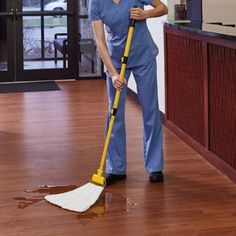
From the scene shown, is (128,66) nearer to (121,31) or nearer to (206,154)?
(121,31)

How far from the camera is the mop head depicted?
118 inches

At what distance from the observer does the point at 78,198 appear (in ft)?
10.1

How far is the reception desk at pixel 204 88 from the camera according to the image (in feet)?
11.0

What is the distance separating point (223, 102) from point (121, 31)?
0.77 m

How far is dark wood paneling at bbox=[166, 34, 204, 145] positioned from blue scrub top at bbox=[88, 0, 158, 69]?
2.23 ft

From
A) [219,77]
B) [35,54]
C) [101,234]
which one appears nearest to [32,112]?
[35,54]

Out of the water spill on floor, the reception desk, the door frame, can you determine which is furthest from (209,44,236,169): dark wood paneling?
the door frame

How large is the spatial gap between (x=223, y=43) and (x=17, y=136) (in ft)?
6.47

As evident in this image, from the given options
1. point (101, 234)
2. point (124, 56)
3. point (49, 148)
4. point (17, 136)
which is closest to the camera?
point (101, 234)

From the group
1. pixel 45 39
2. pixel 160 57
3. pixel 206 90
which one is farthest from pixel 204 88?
pixel 45 39

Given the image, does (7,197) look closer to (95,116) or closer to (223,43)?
(223,43)

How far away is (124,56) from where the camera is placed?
314cm

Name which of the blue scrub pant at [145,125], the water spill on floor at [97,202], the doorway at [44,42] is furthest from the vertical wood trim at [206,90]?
the doorway at [44,42]

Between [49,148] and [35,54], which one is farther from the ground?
[35,54]
